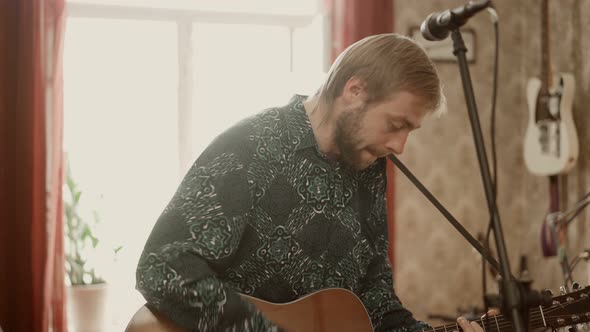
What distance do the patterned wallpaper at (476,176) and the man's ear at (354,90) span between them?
206 centimetres

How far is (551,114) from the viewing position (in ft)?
11.0

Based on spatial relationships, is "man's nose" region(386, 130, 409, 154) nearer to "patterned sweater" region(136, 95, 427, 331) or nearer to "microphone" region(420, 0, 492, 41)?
"patterned sweater" region(136, 95, 427, 331)

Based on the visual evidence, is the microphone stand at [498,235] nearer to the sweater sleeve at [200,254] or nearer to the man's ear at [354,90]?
the man's ear at [354,90]

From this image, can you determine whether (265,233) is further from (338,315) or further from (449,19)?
(449,19)

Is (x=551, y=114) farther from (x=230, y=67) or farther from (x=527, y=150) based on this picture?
(x=230, y=67)

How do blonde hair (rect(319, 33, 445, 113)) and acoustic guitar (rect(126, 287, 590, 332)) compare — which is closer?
acoustic guitar (rect(126, 287, 590, 332))

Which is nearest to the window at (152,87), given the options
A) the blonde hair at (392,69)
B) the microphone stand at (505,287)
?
the blonde hair at (392,69)

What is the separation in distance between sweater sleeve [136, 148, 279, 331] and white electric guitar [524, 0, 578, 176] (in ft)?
8.03

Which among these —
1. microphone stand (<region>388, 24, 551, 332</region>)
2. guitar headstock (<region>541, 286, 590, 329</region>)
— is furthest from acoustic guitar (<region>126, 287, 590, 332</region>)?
microphone stand (<region>388, 24, 551, 332</region>)

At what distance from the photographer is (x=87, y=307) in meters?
3.08

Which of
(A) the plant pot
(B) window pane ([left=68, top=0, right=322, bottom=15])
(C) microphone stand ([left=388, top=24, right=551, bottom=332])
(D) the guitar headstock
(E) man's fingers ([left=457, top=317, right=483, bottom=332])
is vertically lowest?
(A) the plant pot

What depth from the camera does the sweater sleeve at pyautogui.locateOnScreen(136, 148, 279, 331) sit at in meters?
1.34

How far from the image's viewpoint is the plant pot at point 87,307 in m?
3.07

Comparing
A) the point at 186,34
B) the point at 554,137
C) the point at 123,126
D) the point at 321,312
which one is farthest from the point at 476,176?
the point at 321,312
